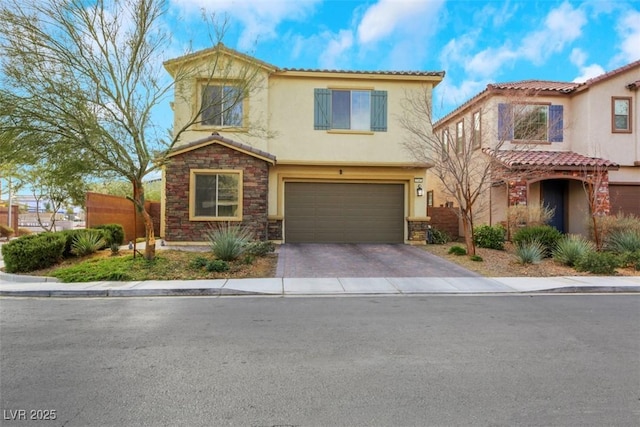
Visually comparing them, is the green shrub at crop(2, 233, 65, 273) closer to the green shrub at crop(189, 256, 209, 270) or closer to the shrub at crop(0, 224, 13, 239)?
the green shrub at crop(189, 256, 209, 270)

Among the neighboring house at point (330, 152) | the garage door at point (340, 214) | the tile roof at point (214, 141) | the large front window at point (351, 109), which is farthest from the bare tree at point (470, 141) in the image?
the tile roof at point (214, 141)

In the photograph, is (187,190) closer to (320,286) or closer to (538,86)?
(320,286)

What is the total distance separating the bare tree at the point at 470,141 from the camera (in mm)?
13578

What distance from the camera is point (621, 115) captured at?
59.2 ft

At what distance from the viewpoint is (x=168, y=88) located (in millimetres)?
11430

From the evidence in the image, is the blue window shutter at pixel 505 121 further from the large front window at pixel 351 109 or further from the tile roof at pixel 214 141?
the tile roof at pixel 214 141

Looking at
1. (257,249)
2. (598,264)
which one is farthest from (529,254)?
(257,249)

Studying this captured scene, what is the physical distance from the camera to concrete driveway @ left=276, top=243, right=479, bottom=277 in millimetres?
11125

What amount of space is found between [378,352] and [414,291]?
4371 millimetres

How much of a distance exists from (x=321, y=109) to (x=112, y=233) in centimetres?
924

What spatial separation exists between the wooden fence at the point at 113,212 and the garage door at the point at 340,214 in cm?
610

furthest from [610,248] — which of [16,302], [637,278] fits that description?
[16,302]

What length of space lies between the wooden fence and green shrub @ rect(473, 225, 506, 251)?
1197 cm

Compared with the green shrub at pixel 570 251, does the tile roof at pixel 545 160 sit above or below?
above
